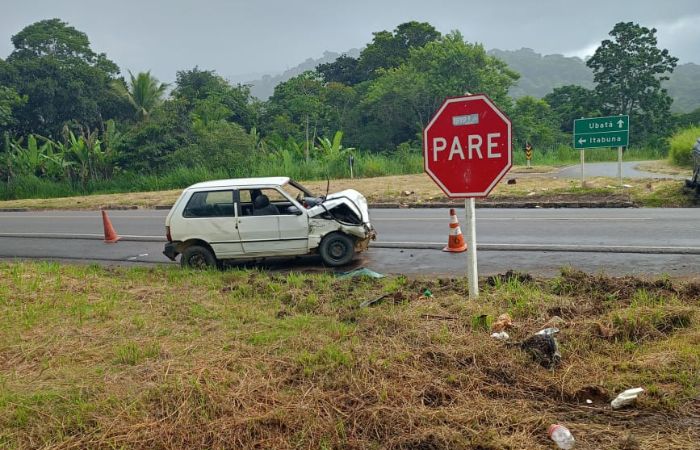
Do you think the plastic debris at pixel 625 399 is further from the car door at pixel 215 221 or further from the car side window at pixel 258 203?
the car door at pixel 215 221

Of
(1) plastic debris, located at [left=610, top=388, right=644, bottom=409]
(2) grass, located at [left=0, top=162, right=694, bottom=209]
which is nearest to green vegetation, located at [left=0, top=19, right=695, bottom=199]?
(2) grass, located at [left=0, top=162, right=694, bottom=209]

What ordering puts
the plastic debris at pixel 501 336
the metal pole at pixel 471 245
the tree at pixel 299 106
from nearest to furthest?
the plastic debris at pixel 501 336, the metal pole at pixel 471 245, the tree at pixel 299 106

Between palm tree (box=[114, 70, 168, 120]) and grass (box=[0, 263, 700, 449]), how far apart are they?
42.3 m

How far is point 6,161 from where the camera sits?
109ft

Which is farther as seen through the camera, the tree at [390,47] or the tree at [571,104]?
the tree at [390,47]

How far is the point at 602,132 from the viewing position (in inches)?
663

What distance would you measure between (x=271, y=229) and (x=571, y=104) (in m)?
47.1

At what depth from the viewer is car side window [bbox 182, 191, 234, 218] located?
348 inches

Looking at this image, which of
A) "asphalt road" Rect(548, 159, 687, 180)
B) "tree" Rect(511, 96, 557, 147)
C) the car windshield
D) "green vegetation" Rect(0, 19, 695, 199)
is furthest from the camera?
"tree" Rect(511, 96, 557, 147)

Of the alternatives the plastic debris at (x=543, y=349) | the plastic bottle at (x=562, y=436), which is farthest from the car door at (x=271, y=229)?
the plastic bottle at (x=562, y=436)

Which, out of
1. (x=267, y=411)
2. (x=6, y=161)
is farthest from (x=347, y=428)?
(x=6, y=161)

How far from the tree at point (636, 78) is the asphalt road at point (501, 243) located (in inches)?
1448

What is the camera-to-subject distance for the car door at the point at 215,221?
8.81 metres

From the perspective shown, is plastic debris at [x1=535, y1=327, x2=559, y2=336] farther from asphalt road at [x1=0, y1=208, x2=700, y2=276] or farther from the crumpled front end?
the crumpled front end
